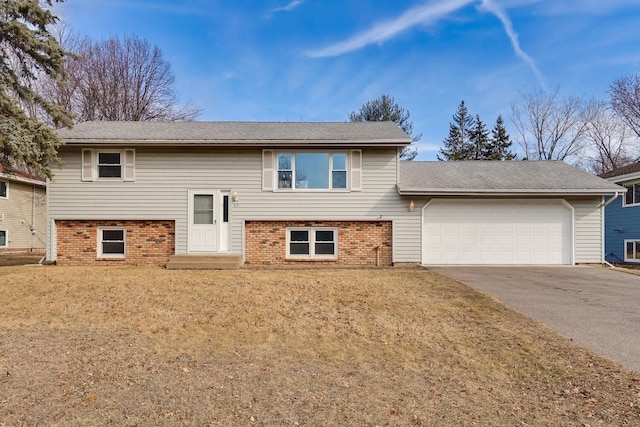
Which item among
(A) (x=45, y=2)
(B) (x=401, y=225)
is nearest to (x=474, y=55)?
(B) (x=401, y=225)

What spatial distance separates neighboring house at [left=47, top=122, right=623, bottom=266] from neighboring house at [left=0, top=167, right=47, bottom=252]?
34.3 ft

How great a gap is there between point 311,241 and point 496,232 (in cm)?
608

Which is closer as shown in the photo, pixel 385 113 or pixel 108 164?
pixel 108 164

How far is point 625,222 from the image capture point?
52.6 ft

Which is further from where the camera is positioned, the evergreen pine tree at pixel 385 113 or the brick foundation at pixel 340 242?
the evergreen pine tree at pixel 385 113

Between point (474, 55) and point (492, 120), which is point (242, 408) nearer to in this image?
point (474, 55)

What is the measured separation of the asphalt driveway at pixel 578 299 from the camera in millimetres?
4918

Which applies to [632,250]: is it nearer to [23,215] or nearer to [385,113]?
[385,113]

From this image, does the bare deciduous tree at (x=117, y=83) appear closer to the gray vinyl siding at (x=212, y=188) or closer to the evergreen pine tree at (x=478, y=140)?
the gray vinyl siding at (x=212, y=188)

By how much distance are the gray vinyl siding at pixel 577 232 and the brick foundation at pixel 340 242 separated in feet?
1.43

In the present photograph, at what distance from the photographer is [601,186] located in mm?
11930

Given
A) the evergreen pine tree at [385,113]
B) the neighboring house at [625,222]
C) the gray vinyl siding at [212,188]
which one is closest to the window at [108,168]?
the gray vinyl siding at [212,188]

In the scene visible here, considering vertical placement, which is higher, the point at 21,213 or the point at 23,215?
the point at 21,213

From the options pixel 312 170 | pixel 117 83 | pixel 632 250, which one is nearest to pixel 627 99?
pixel 632 250
